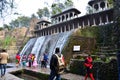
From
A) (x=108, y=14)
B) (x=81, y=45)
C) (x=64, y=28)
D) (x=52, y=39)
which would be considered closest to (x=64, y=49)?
(x=81, y=45)

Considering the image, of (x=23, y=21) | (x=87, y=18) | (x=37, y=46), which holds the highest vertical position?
(x=23, y=21)

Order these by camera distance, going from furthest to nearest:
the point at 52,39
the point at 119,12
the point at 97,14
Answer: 1. the point at 97,14
2. the point at 52,39
3. the point at 119,12

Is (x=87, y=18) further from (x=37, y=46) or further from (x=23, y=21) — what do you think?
(x=23, y=21)

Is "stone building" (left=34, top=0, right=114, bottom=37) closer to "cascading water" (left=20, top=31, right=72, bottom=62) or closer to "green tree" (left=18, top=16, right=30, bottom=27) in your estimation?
"cascading water" (left=20, top=31, right=72, bottom=62)

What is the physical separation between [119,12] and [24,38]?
41.5 m

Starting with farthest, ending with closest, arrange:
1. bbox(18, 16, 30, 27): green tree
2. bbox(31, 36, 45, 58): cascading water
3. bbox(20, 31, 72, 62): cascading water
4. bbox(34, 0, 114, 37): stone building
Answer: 1. bbox(18, 16, 30, 27): green tree
2. bbox(31, 36, 45, 58): cascading water
3. bbox(34, 0, 114, 37): stone building
4. bbox(20, 31, 72, 62): cascading water

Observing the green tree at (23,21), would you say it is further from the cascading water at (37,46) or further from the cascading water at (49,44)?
the cascading water at (37,46)

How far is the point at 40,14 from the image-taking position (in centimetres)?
7444

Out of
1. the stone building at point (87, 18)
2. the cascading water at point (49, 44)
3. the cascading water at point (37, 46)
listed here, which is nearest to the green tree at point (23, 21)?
the stone building at point (87, 18)

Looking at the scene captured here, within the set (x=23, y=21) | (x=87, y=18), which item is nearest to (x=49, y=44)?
(x=87, y=18)

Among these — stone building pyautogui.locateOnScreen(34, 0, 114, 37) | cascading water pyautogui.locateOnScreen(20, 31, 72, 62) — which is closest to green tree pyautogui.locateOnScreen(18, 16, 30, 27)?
stone building pyautogui.locateOnScreen(34, 0, 114, 37)

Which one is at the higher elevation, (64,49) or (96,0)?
(96,0)

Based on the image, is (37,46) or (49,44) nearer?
(49,44)

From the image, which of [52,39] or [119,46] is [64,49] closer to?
[52,39]
